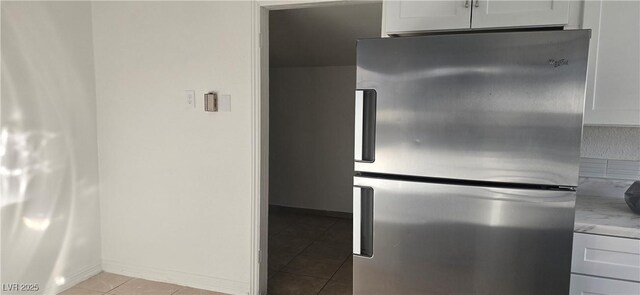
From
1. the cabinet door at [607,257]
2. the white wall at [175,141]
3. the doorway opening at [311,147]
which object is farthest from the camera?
the doorway opening at [311,147]

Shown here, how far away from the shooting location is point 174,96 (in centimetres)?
260

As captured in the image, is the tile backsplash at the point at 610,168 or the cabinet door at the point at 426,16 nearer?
the cabinet door at the point at 426,16

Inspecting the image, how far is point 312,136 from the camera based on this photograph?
4.60 m

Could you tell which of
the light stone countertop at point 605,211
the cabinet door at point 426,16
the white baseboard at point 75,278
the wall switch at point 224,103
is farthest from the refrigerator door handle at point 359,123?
the white baseboard at point 75,278

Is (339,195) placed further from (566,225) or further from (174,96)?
(566,225)

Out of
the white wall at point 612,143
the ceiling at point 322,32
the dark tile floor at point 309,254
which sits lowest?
the dark tile floor at point 309,254

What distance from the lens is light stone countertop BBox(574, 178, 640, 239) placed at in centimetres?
153

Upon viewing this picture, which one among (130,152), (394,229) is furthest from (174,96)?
(394,229)

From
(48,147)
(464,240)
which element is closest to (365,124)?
(464,240)

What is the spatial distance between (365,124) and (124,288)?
2139mm

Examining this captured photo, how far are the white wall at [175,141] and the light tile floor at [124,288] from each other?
6 cm

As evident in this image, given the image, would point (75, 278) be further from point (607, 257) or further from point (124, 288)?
point (607, 257)

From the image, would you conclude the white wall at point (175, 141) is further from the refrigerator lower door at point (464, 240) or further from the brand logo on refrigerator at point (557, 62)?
the brand logo on refrigerator at point (557, 62)

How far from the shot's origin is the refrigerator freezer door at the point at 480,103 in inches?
52.1
